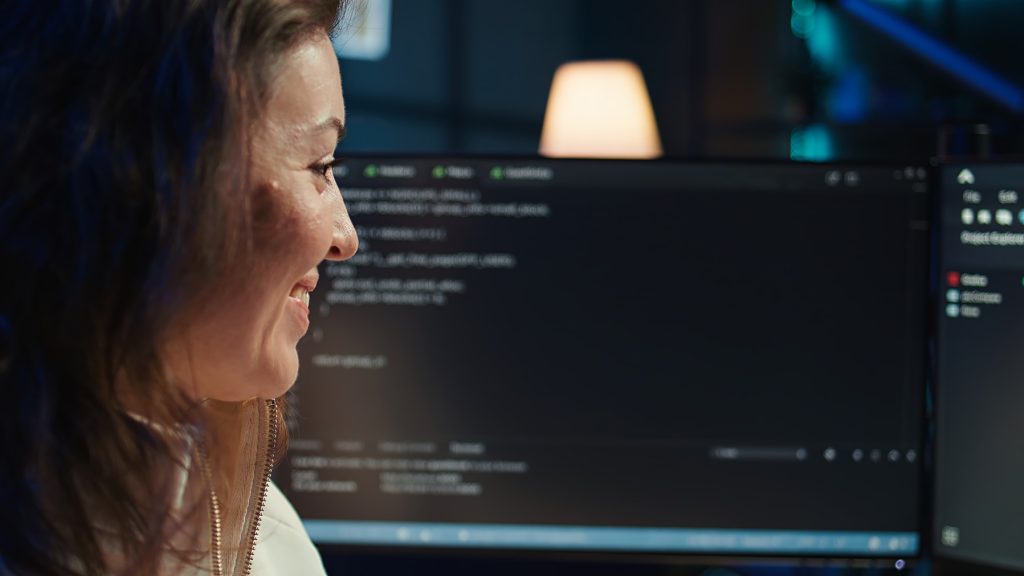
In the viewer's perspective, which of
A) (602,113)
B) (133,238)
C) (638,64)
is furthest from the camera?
(638,64)

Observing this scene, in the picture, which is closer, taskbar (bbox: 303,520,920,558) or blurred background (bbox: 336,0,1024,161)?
taskbar (bbox: 303,520,920,558)

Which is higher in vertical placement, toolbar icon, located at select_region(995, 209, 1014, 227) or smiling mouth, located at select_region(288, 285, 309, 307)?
toolbar icon, located at select_region(995, 209, 1014, 227)

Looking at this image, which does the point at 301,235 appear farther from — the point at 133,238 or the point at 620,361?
the point at 620,361

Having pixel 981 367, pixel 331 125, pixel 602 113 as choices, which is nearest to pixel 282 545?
pixel 331 125

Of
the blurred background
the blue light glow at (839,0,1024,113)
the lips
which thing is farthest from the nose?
the blue light glow at (839,0,1024,113)

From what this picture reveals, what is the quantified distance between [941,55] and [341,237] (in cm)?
421

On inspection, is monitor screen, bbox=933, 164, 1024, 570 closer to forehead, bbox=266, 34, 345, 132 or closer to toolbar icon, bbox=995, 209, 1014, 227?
toolbar icon, bbox=995, 209, 1014, 227

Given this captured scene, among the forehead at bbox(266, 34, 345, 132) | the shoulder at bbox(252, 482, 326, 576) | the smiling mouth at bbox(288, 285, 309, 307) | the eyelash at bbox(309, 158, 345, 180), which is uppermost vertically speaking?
the forehead at bbox(266, 34, 345, 132)

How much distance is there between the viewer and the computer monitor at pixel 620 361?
1021mm

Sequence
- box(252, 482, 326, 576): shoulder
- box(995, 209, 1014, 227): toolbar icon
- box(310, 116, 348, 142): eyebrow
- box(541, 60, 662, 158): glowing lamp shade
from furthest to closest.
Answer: box(541, 60, 662, 158): glowing lamp shade
box(995, 209, 1014, 227): toolbar icon
box(252, 482, 326, 576): shoulder
box(310, 116, 348, 142): eyebrow

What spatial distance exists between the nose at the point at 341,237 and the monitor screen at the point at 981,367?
1.98ft

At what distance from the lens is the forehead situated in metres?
0.57

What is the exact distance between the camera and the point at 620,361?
1028 mm

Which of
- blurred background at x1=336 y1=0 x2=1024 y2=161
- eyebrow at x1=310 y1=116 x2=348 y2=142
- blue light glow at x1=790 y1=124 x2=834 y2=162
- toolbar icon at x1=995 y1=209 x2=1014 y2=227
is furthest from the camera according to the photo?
blue light glow at x1=790 y1=124 x2=834 y2=162
